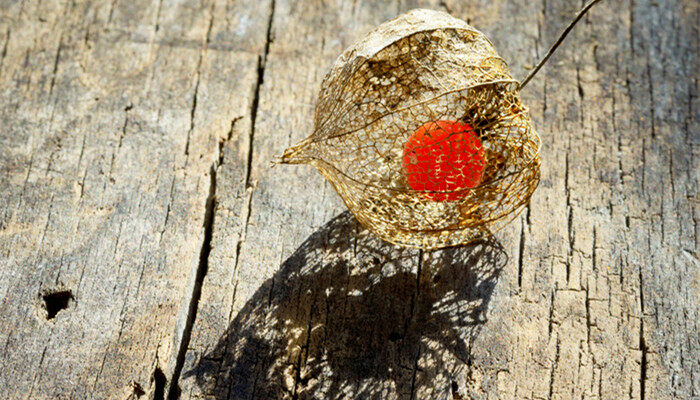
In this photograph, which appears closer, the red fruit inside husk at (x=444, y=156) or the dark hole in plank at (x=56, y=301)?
the red fruit inside husk at (x=444, y=156)

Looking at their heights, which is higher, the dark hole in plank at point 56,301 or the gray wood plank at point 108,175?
the gray wood plank at point 108,175

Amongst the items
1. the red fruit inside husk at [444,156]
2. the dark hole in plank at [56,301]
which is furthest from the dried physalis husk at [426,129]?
the dark hole in plank at [56,301]

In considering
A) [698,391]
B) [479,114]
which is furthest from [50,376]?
[698,391]

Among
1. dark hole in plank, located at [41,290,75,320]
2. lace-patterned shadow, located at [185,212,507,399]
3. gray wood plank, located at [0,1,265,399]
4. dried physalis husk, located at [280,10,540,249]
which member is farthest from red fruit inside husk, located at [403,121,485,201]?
dark hole in plank, located at [41,290,75,320]

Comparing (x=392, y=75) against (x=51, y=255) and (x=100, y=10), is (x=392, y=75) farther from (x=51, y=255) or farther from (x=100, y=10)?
(x=100, y=10)

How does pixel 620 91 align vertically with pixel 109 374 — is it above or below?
above

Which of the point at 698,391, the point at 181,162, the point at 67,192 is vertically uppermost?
the point at 181,162

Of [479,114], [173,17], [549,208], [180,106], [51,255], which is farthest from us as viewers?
[173,17]

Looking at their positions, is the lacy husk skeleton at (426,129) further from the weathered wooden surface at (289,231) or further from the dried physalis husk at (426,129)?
the weathered wooden surface at (289,231)
